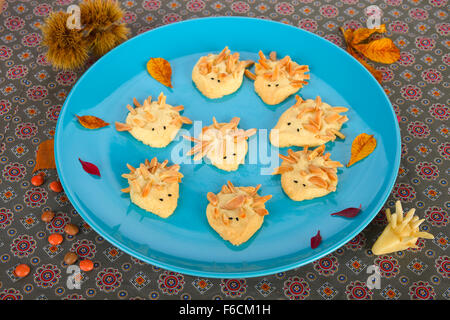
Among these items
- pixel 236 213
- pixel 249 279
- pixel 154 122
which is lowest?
pixel 249 279

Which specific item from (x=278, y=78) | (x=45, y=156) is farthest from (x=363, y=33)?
(x=45, y=156)

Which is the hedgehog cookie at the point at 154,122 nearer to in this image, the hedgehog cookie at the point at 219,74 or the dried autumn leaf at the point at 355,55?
the hedgehog cookie at the point at 219,74

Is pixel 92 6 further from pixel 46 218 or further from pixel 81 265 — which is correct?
pixel 81 265

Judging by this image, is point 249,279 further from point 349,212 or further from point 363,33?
point 363,33

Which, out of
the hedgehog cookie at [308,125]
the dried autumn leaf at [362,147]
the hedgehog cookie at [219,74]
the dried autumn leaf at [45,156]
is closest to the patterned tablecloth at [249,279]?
the dried autumn leaf at [45,156]

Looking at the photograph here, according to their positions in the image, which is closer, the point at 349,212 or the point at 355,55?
the point at 349,212

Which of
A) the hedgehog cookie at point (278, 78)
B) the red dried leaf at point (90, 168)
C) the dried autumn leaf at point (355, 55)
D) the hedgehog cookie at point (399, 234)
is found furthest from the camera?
the dried autumn leaf at point (355, 55)

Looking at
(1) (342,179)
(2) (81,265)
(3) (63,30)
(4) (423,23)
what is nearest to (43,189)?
(2) (81,265)
